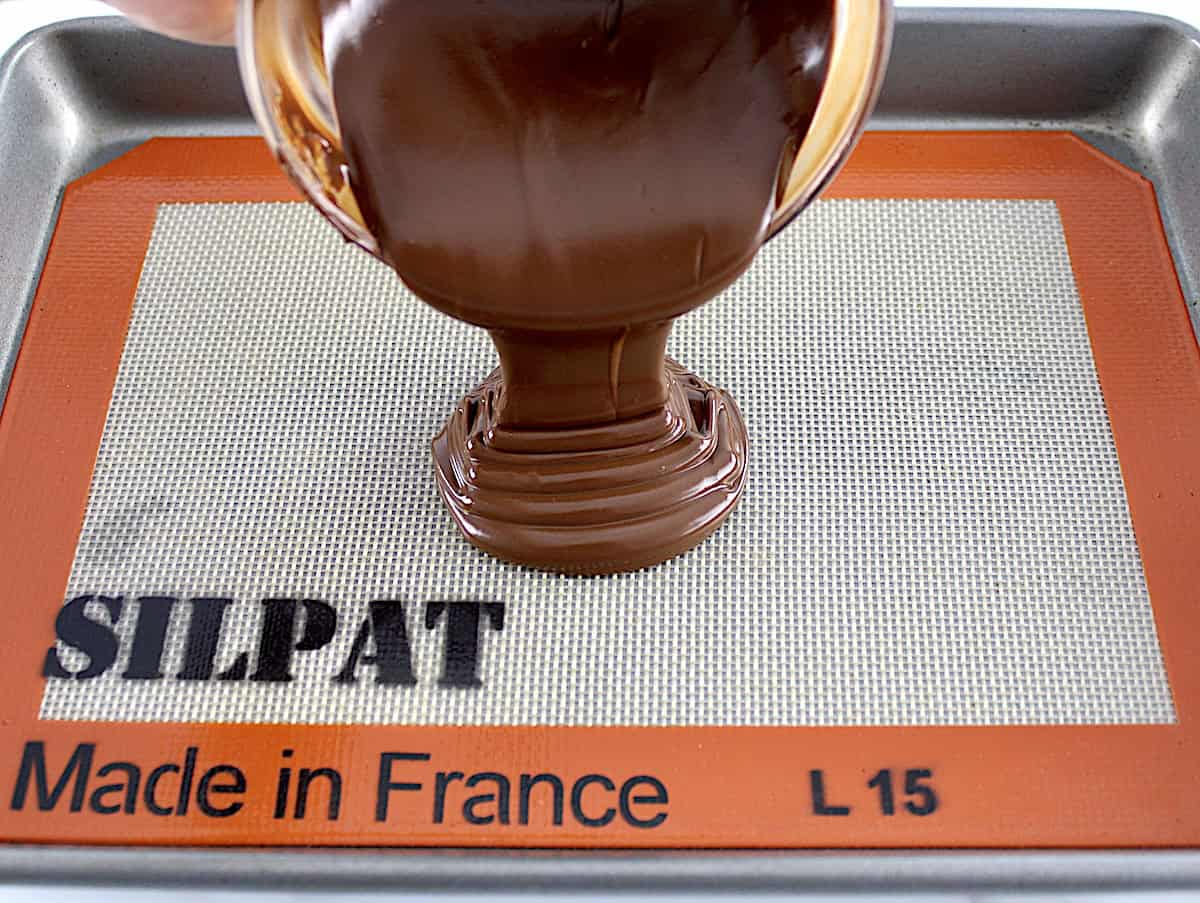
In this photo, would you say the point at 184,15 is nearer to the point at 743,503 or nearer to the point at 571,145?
the point at 571,145

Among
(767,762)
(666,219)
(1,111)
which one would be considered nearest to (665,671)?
(767,762)

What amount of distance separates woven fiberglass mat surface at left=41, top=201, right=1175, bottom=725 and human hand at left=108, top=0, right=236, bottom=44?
34 centimetres

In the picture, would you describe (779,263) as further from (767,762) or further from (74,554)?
(74,554)

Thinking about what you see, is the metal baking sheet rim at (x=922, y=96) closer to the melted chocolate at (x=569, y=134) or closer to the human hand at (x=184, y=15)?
the human hand at (x=184, y=15)

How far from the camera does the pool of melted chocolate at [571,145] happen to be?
59 cm

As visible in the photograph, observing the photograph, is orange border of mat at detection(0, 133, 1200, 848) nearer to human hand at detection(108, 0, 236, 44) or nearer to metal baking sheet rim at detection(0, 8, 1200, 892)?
metal baking sheet rim at detection(0, 8, 1200, 892)

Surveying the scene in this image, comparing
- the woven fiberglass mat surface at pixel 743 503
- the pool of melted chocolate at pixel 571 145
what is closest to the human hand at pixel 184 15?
the pool of melted chocolate at pixel 571 145

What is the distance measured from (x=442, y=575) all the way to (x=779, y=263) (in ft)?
1.44

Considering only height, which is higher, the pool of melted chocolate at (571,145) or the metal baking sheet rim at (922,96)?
the metal baking sheet rim at (922,96)

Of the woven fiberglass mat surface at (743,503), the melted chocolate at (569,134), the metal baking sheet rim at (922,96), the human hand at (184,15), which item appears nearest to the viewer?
the melted chocolate at (569,134)

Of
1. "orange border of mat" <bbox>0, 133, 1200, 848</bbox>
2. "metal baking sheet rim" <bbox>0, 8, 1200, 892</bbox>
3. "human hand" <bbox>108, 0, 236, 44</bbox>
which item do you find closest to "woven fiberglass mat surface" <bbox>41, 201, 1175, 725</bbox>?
"orange border of mat" <bbox>0, 133, 1200, 848</bbox>

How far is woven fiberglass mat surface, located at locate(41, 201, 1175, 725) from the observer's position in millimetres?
869

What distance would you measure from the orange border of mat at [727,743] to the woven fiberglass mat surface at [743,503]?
0.05ft

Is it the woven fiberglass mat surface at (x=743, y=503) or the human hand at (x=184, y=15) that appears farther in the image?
Result: the woven fiberglass mat surface at (x=743, y=503)
